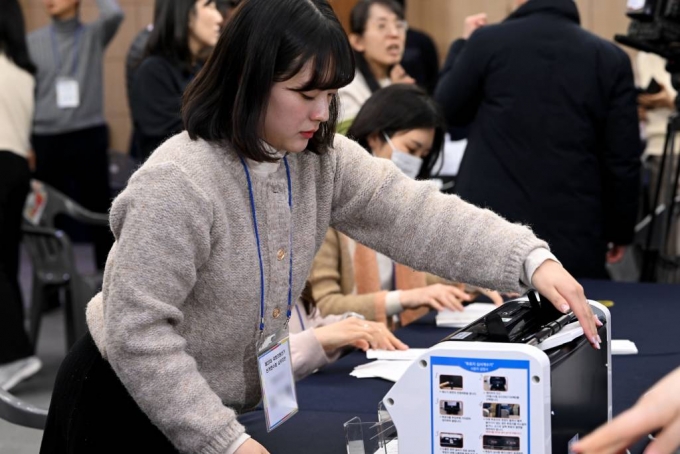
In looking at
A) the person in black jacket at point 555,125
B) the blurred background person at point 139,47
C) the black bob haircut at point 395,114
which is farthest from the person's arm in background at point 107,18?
the black bob haircut at point 395,114

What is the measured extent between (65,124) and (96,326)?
4.24 metres

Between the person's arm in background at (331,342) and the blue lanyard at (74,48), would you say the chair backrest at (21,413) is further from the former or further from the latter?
the blue lanyard at (74,48)

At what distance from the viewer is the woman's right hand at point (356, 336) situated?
2131 millimetres

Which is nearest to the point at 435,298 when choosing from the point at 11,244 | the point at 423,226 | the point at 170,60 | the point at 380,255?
the point at 380,255

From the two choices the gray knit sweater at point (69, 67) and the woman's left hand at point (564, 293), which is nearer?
the woman's left hand at point (564, 293)

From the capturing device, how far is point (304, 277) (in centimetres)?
170

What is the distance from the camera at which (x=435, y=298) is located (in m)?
2.48

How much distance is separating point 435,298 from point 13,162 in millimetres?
2266

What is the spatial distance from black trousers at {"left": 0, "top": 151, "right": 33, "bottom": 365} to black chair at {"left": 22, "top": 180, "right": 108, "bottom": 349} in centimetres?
15

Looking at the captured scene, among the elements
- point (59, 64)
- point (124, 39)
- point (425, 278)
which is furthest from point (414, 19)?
point (425, 278)

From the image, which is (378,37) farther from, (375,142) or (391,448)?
(391,448)

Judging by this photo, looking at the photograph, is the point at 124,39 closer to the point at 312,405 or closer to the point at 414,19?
the point at 414,19

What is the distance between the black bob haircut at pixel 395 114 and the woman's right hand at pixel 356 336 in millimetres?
712

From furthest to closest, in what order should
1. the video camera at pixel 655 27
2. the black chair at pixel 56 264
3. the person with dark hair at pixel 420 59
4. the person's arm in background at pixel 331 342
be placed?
the person with dark hair at pixel 420 59
the black chair at pixel 56 264
the video camera at pixel 655 27
the person's arm in background at pixel 331 342
